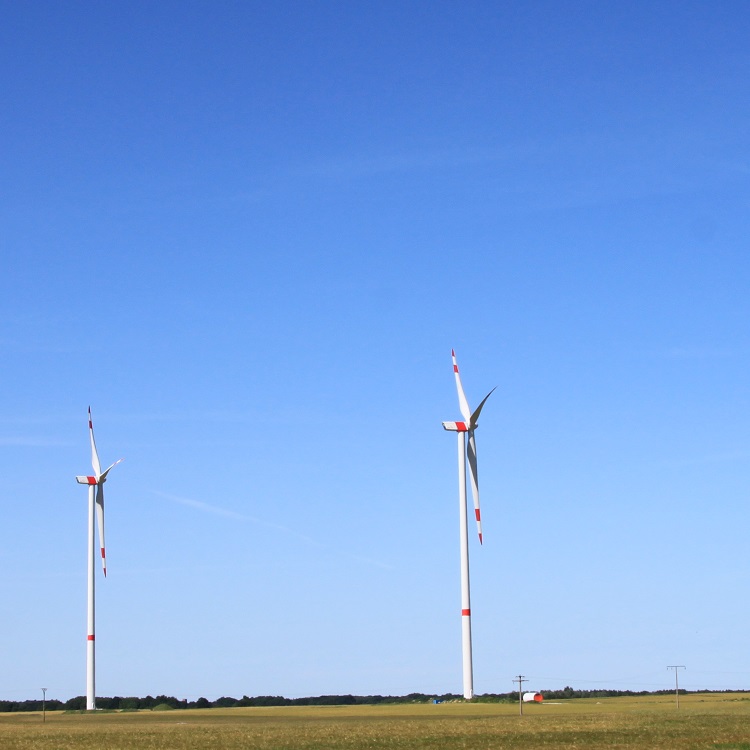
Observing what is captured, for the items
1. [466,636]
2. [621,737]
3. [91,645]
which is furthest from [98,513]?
[621,737]

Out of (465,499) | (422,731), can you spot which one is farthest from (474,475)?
(422,731)

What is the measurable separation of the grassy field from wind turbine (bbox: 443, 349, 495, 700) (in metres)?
7.18

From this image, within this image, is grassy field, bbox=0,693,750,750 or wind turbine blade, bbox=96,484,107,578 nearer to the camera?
grassy field, bbox=0,693,750,750

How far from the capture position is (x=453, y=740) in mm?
79062

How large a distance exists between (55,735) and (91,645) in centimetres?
4840

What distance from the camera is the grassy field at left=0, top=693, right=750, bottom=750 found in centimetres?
7609

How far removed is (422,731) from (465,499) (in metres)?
45.5

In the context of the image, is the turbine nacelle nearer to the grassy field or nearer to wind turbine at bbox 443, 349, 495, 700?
wind turbine at bbox 443, 349, 495, 700

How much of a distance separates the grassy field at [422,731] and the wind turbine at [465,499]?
7.18 meters

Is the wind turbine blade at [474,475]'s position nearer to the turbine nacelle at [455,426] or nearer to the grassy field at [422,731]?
the turbine nacelle at [455,426]

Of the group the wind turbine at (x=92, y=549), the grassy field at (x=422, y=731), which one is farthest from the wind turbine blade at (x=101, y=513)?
the grassy field at (x=422, y=731)

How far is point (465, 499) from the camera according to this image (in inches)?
5187

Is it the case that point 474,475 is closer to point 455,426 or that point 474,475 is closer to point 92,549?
point 455,426

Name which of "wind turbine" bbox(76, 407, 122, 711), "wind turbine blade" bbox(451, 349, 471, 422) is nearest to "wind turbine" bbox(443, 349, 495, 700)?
"wind turbine blade" bbox(451, 349, 471, 422)
